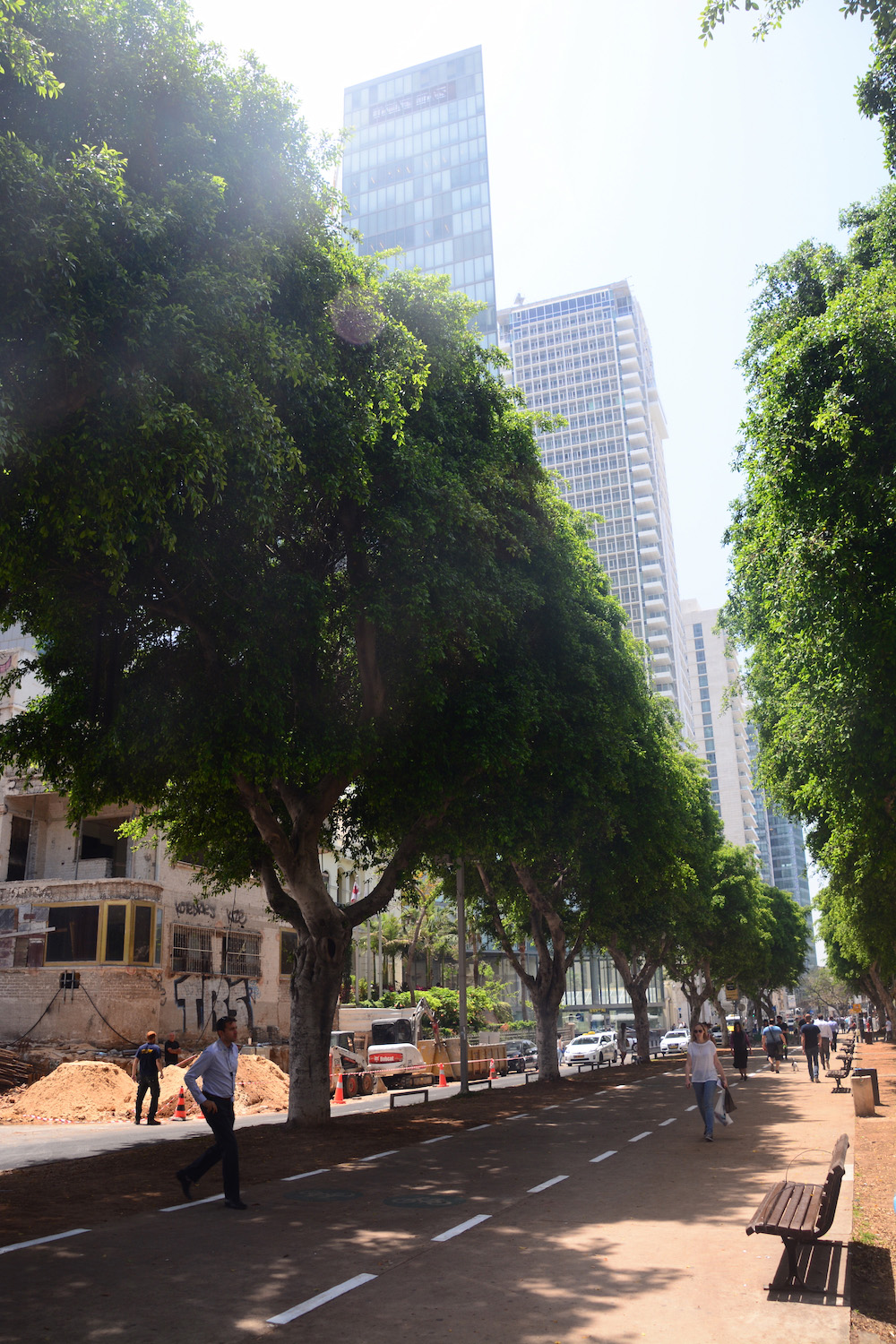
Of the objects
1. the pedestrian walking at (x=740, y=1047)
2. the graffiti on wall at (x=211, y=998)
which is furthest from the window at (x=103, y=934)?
the pedestrian walking at (x=740, y=1047)

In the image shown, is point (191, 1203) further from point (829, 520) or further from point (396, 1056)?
point (396, 1056)

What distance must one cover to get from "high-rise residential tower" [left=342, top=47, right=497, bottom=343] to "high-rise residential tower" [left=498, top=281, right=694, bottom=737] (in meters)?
8.62

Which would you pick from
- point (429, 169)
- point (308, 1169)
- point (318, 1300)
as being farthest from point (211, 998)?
point (429, 169)

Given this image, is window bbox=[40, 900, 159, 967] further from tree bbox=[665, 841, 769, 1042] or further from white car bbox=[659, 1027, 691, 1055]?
white car bbox=[659, 1027, 691, 1055]

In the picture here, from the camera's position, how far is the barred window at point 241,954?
120 feet

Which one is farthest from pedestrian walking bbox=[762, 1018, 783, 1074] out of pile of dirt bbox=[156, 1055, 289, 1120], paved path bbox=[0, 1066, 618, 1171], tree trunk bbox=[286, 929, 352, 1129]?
tree trunk bbox=[286, 929, 352, 1129]

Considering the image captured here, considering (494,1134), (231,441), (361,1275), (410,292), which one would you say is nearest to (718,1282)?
(361,1275)

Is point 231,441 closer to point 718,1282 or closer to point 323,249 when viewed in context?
point 323,249

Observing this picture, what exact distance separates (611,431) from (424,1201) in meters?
134

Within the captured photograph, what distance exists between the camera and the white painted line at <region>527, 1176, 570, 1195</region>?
Result: 35.4 ft

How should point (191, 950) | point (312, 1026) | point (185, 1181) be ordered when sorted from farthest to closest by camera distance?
1. point (191, 950)
2. point (312, 1026)
3. point (185, 1181)

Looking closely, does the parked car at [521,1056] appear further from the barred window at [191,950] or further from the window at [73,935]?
the window at [73,935]

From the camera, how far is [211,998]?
35.2 metres

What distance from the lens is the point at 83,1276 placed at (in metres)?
7.12
